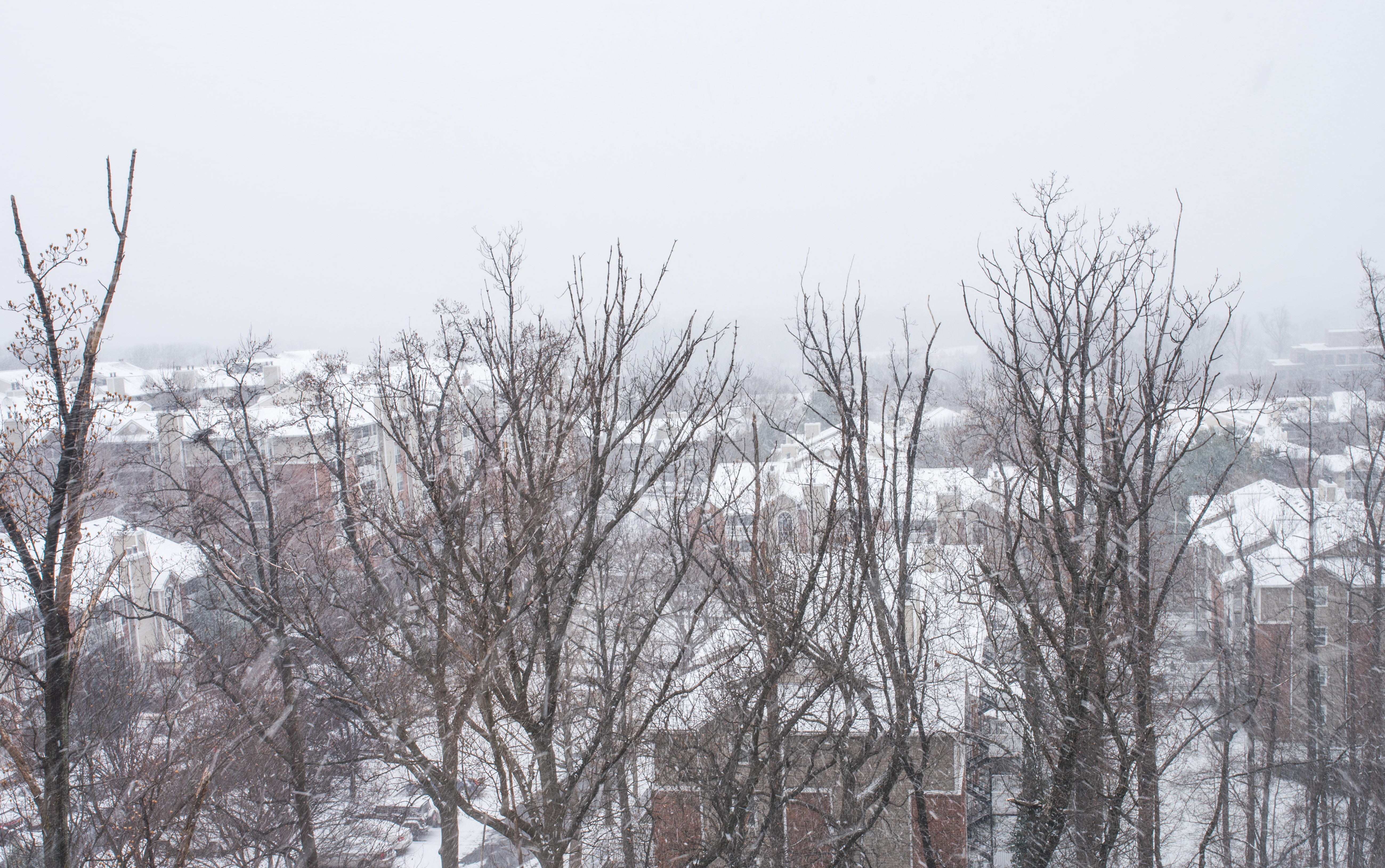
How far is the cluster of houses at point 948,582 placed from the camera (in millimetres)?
6129

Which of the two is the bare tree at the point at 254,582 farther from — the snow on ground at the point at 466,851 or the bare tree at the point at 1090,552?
the bare tree at the point at 1090,552

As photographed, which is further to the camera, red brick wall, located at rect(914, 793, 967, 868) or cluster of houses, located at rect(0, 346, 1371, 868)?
red brick wall, located at rect(914, 793, 967, 868)

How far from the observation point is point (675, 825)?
7117mm

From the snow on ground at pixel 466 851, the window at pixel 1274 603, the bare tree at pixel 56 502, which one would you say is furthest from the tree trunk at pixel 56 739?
the window at pixel 1274 603

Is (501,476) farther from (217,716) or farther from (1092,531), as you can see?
(217,716)

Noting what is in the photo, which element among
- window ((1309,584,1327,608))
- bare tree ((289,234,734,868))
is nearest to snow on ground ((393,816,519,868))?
bare tree ((289,234,734,868))

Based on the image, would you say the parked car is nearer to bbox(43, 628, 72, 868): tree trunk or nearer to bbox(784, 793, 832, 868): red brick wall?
bbox(784, 793, 832, 868): red brick wall

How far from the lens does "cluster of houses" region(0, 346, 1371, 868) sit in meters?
6.13

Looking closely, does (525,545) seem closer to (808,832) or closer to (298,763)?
(808,832)

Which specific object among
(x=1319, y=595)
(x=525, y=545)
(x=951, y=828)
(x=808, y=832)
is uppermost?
(x=525, y=545)

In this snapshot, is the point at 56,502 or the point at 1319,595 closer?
the point at 56,502

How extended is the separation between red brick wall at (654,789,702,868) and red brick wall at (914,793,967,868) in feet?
10.2

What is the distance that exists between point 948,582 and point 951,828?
3316 mm

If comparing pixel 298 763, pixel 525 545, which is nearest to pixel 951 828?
pixel 298 763
